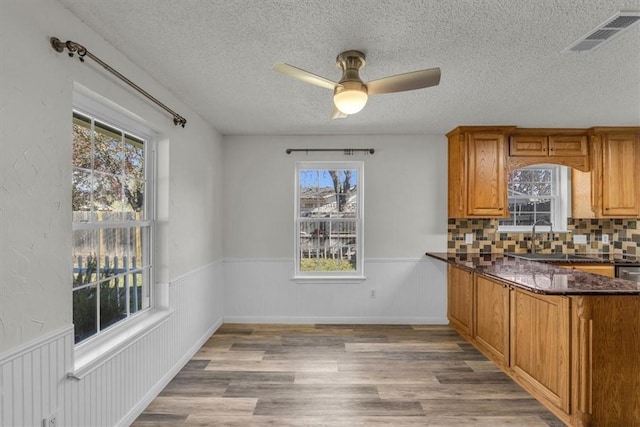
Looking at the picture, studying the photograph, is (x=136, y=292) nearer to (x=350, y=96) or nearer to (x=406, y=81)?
(x=350, y=96)

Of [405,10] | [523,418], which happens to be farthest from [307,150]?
[523,418]

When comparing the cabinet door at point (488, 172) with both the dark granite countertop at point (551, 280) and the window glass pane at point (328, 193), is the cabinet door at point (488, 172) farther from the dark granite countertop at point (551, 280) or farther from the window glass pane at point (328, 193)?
the window glass pane at point (328, 193)

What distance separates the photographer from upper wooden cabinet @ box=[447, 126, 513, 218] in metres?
3.86

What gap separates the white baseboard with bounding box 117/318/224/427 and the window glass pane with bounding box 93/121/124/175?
160 centimetres

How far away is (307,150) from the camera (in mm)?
4191

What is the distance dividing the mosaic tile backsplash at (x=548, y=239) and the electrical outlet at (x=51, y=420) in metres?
4.02

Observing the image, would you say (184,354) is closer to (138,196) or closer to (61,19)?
(138,196)

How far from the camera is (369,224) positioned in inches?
167

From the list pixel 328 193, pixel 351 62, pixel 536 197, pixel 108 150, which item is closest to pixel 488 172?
pixel 536 197

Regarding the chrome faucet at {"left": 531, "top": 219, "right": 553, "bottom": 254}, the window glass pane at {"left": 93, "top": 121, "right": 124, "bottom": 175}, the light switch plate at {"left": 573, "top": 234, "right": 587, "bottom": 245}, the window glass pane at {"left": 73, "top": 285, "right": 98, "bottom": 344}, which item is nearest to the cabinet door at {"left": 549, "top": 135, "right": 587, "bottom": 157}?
the chrome faucet at {"left": 531, "top": 219, "right": 553, "bottom": 254}

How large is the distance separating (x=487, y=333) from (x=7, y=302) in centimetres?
346

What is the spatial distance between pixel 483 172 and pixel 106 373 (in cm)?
395

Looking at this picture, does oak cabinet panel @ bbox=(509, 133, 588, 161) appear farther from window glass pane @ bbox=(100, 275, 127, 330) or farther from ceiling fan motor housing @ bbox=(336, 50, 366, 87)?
window glass pane @ bbox=(100, 275, 127, 330)

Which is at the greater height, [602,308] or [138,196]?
[138,196]
